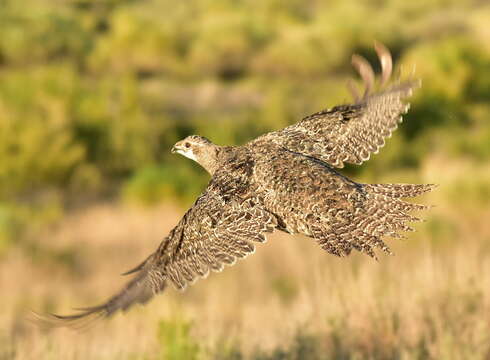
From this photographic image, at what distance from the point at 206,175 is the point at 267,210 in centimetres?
1997

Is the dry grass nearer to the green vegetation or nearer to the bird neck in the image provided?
the bird neck

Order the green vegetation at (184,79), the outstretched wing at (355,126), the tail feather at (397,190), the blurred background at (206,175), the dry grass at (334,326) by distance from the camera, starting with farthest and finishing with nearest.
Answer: the green vegetation at (184,79) < the blurred background at (206,175) < the dry grass at (334,326) < the outstretched wing at (355,126) < the tail feather at (397,190)

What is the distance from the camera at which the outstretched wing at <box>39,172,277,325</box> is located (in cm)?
411

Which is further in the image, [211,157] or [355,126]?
[355,126]

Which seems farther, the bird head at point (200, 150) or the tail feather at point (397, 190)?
the bird head at point (200, 150)

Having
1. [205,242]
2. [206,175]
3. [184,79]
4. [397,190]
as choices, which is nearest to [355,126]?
[397,190]

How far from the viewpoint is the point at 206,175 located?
79.6 ft

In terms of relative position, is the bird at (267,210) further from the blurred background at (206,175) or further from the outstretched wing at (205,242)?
the blurred background at (206,175)

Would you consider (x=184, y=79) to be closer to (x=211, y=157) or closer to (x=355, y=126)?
(x=355, y=126)

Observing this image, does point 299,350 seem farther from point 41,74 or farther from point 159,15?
point 159,15

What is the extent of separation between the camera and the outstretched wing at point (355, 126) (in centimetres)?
483

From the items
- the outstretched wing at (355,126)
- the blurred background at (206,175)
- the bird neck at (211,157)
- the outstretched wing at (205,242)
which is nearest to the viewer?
the outstretched wing at (205,242)

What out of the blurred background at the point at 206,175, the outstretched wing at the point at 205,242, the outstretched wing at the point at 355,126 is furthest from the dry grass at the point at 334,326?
the outstretched wing at the point at 355,126

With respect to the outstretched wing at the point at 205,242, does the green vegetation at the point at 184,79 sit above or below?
above
